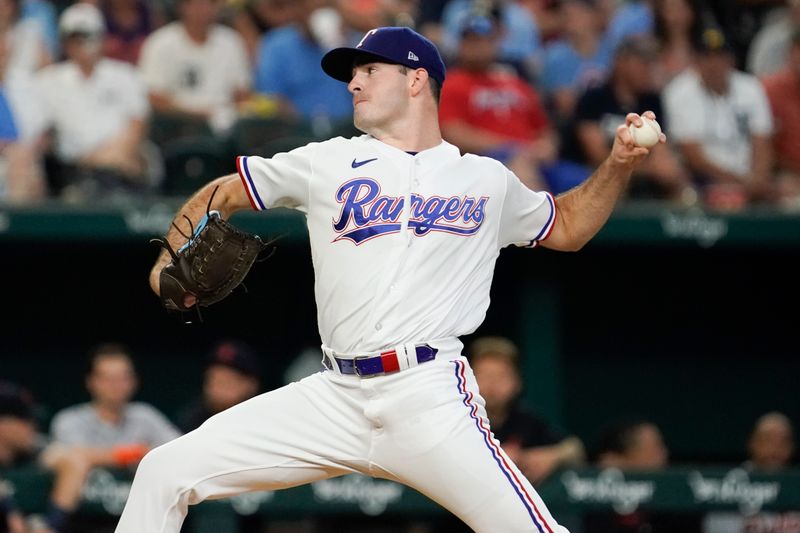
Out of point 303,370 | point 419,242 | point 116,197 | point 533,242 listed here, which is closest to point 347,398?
point 419,242

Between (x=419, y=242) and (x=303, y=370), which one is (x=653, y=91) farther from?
(x=419, y=242)

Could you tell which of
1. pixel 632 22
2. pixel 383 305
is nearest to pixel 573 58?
pixel 632 22

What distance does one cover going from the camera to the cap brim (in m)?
4.56

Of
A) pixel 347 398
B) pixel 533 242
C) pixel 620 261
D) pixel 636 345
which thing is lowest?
pixel 636 345

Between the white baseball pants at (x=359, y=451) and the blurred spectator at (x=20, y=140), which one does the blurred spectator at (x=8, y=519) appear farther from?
the white baseball pants at (x=359, y=451)

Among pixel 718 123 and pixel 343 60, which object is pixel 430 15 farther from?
pixel 343 60

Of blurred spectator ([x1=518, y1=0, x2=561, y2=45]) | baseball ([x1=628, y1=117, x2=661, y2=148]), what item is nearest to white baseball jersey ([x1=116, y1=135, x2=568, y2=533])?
baseball ([x1=628, y1=117, x2=661, y2=148])

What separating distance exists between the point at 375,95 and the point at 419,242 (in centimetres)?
51

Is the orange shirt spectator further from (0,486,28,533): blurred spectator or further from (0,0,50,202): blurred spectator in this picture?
(0,486,28,533): blurred spectator

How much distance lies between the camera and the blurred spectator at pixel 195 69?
28.5ft

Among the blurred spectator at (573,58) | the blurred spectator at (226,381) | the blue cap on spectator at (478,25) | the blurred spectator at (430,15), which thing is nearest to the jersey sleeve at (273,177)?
the blurred spectator at (226,381)

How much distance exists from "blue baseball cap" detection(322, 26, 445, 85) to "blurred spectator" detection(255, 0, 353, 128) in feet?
13.6

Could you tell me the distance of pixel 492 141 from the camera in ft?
26.9

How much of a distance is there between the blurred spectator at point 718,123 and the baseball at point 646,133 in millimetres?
4158
